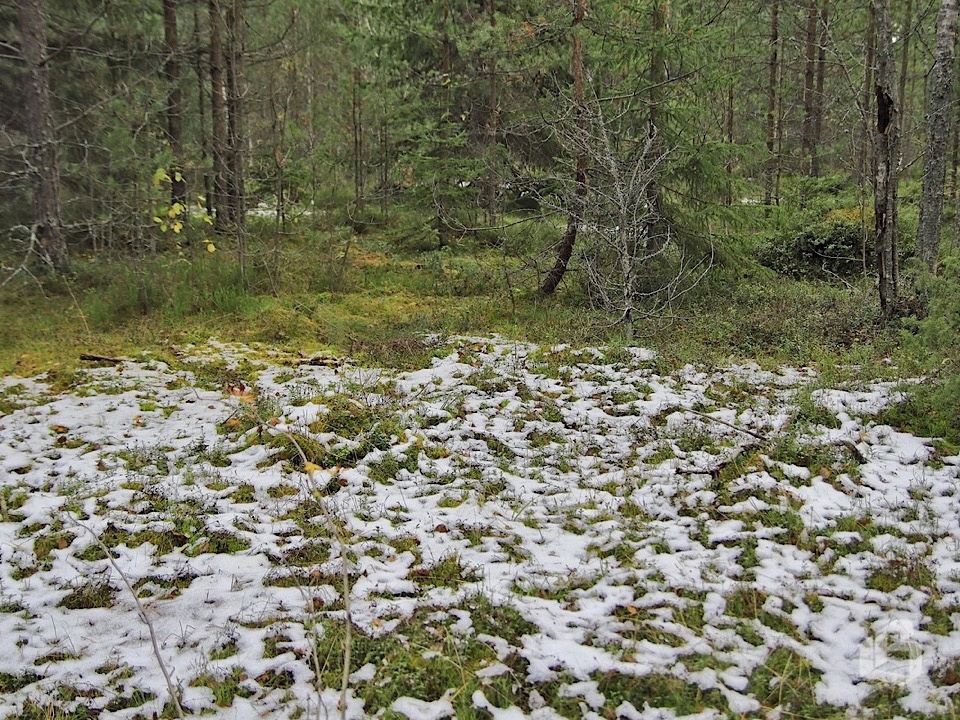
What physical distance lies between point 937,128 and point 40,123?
493 inches

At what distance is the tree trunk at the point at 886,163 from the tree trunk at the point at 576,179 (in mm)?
3538

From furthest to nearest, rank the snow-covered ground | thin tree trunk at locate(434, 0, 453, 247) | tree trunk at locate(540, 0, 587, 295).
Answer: thin tree trunk at locate(434, 0, 453, 247) → tree trunk at locate(540, 0, 587, 295) → the snow-covered ground

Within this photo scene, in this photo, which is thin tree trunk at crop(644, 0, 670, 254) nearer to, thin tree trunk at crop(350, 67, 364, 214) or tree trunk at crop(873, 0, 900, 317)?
tree trunk at crop(873, 0, 900, 317)

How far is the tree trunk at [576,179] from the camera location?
9789mm

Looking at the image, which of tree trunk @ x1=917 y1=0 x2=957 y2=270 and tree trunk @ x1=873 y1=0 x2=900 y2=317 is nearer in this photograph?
tree trunk @ x1=873 y1=0 x2=900 y2=317

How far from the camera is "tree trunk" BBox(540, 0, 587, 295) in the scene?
9789mm

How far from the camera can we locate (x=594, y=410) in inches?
262

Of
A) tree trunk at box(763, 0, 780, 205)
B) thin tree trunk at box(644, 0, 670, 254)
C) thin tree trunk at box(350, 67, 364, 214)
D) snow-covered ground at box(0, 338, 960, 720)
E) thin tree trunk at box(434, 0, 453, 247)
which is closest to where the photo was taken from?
snow-covered ground at box(0, 338, 960, 720)

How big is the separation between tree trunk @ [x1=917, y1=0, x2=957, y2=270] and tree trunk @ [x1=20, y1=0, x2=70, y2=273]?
38.9 ft

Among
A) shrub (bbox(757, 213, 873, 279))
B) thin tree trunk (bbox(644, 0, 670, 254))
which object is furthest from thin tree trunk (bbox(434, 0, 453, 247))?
shrub (bbox(757, 213, 873, 279))

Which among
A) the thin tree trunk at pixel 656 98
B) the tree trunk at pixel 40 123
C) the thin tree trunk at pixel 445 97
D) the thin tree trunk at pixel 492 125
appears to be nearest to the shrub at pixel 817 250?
the thin tree trunk at pixel 656 98

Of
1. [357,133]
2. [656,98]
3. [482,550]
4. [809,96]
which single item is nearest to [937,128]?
[656,98]

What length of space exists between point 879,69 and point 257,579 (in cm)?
814

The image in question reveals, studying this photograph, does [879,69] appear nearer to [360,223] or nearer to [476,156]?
[476,156]
